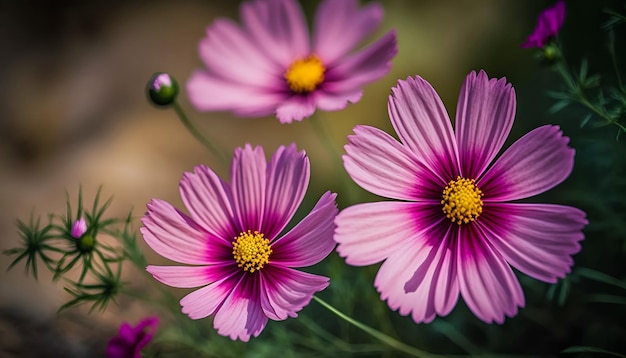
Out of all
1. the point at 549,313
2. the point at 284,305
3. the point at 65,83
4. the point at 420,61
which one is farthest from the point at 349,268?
the point at 65,83

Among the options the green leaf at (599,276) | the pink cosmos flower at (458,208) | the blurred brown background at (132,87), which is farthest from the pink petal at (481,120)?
the blurred brown background at (132,87)

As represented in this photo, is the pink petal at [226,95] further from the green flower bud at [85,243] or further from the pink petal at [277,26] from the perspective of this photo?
the green flower bud at [85,243]

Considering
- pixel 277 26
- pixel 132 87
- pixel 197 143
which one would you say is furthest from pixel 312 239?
pixel 132 87

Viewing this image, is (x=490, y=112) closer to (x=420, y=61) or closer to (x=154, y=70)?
(x=420, y=61)

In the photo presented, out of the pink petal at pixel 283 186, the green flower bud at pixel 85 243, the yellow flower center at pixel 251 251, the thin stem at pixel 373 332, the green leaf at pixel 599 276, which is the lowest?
the green leaf at pixel 599 276

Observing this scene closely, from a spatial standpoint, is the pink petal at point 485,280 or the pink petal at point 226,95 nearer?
the pink petal at point 485,280

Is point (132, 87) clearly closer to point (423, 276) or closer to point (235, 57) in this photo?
point (235, 57)
